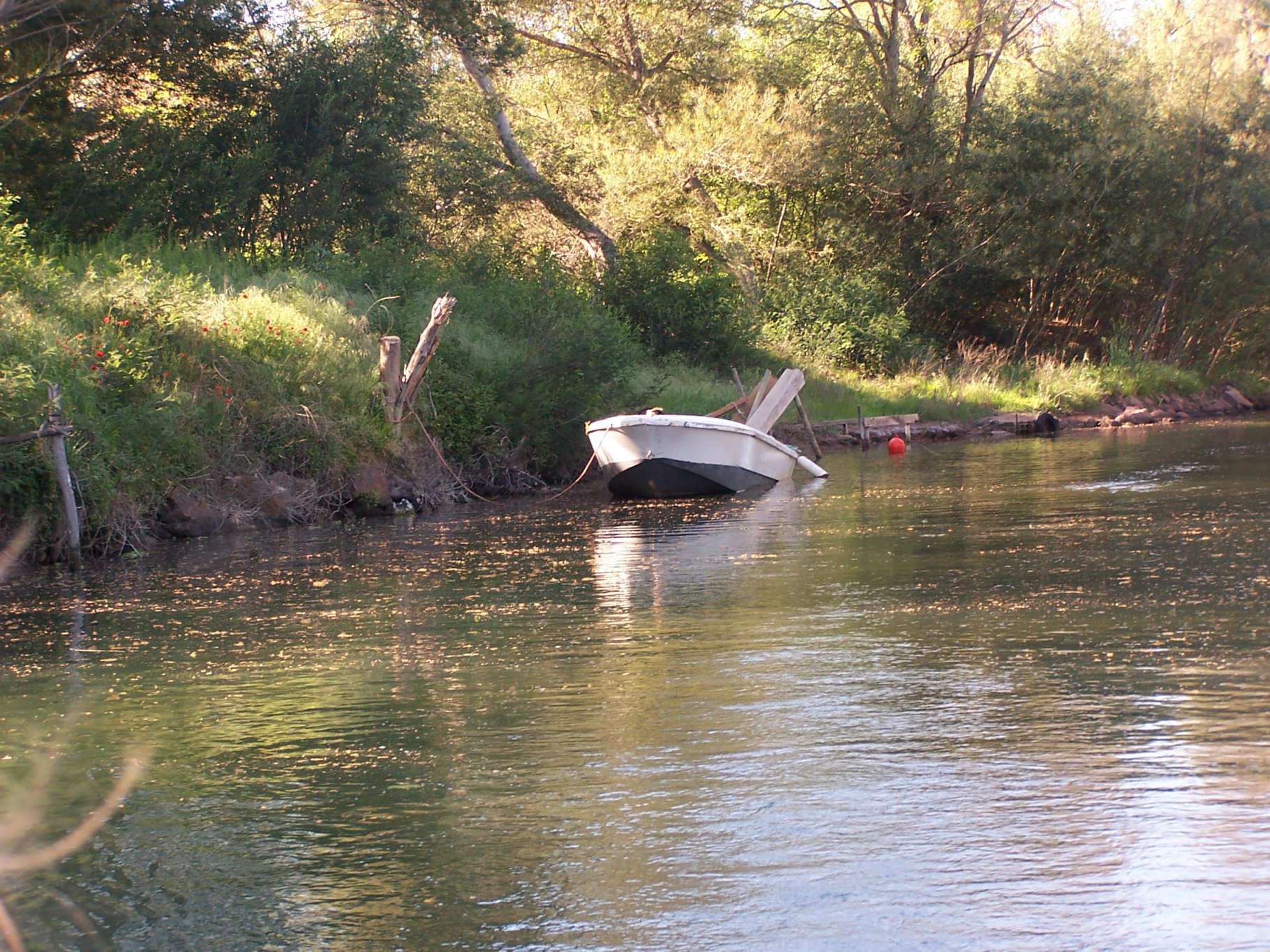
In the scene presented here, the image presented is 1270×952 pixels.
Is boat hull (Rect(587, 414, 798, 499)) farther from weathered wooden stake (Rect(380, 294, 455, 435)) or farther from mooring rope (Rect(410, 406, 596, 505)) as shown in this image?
weathered wooden stake (Rect(380, 294, 455, 435))

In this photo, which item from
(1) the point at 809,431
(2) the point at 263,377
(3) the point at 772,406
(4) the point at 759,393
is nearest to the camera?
(2) the point at 263,377

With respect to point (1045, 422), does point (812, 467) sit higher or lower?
lower

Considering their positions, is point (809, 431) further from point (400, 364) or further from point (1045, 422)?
point (400, 364)

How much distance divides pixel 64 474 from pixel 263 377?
3932 mm

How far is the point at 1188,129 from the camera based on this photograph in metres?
37.1

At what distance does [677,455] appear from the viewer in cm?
1852

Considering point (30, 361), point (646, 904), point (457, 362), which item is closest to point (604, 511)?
point (457, 362)

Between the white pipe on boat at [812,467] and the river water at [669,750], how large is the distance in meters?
9.08

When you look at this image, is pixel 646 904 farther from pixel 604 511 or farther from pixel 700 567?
pixel 604 511

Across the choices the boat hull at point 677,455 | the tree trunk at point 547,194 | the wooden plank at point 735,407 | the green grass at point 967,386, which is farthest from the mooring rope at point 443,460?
the tree trunk at point 547,194

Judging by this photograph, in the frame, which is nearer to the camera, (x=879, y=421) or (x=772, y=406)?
(x=772, y=406)

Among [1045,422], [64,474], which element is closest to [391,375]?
[64,474]

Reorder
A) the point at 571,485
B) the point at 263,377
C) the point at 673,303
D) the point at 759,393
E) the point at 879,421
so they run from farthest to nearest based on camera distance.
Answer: the point at 673,303 → the point at 879,421 → the point at 759,393 → the point at 571,485 → the point at 263,377

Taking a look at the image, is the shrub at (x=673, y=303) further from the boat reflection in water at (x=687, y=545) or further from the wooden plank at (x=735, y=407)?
the boat reflection in water at (x=687, y=545)
